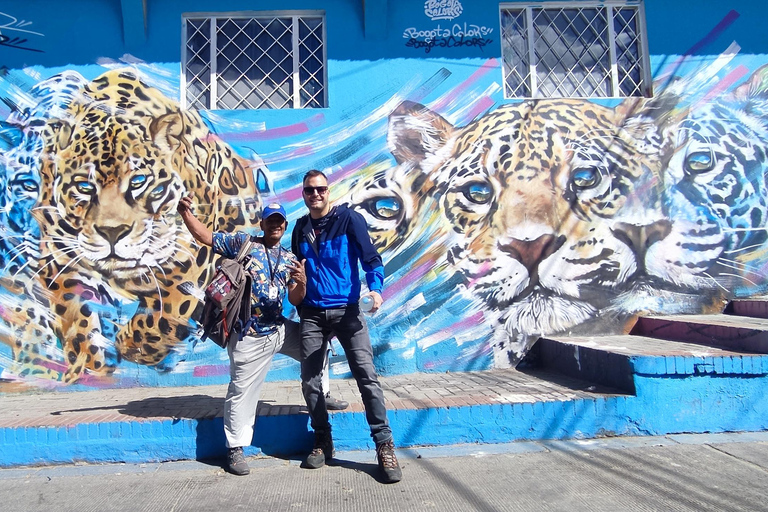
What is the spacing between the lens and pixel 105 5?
534 centimetres

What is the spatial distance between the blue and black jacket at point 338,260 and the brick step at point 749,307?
401 centimetres

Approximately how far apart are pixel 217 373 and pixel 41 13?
396 cm

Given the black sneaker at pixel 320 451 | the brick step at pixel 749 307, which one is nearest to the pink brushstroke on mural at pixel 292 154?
the black sneaker at pixel 320 451

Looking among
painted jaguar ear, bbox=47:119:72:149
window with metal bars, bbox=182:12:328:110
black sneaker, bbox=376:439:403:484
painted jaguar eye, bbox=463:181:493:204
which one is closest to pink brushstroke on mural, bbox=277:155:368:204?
window with metal bars, bbox=182:12:328:110

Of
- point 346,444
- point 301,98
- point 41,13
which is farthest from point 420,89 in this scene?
point 41,13

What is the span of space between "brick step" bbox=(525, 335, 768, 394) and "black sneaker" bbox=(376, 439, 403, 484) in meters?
1.87

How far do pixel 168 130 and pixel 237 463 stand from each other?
3.36m

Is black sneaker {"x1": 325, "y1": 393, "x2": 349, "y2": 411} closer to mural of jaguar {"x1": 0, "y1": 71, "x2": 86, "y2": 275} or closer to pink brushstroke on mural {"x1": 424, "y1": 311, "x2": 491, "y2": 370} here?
pink brushstroke on mural {"x1": 424, "y1": 311, "x2": 491, "y2": 370}

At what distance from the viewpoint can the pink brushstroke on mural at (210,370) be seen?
16.4 ft

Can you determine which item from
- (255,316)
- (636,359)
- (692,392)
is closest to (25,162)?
(255,316)

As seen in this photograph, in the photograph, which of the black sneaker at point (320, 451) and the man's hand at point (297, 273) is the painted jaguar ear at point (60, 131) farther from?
the black sneaker at point (320, 451)

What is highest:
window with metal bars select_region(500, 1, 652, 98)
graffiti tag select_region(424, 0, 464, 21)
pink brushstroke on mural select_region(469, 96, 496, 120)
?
graffiti tag select_region(424, 0, 464, 21)

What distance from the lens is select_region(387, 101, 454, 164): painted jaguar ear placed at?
533cm

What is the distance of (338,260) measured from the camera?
3.38 meters
